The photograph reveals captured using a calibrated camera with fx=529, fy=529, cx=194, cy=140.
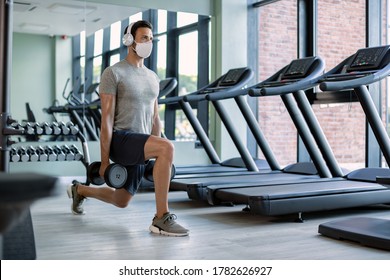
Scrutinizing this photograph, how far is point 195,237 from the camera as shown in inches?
127

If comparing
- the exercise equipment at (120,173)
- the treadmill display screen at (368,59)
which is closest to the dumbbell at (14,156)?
the exercise equipment at (120,173)

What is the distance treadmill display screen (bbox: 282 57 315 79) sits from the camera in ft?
15.3

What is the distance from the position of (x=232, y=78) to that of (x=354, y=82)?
74.9 inches

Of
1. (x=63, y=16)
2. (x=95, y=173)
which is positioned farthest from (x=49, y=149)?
(x=95, y=173)

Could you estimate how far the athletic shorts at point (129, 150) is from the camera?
3191mm

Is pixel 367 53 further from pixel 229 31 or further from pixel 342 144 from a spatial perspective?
pixel 229 31

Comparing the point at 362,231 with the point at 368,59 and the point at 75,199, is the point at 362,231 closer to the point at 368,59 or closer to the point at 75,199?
the point at 368,59

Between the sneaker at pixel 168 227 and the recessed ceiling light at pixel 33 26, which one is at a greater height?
the recessed ceiling light at pixel 33 26

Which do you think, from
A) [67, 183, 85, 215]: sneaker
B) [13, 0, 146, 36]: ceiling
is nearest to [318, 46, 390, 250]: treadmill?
[67, 183, 85, 215]: sneaker

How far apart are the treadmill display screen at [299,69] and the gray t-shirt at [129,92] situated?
68.7 inches

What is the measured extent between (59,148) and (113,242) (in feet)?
9.36

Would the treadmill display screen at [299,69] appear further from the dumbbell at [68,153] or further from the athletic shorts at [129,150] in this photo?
the dumbbell at [68,153]

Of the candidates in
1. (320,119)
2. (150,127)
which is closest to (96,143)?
Result: (320,119)

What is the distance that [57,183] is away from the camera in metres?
0.93
